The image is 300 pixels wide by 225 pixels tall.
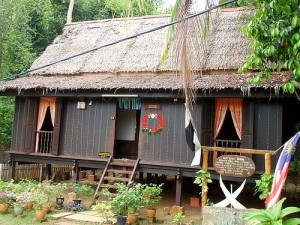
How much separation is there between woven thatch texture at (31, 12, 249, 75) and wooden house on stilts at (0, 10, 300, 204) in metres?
0.04

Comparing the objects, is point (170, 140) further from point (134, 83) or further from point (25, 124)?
point (25, 124)

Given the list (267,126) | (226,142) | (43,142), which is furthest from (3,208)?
(267,126)

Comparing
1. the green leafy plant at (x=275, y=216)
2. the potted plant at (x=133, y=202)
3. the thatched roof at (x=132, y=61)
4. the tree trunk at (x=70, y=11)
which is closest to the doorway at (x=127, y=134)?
the thatched roof at (x=132, y=61)

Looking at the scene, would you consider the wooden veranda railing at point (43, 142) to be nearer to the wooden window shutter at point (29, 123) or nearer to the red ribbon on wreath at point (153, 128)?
the wooden window shutter at point (29, 123)

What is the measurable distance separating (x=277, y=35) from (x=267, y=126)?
12.9 ft

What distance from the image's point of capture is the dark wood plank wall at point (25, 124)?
11258mm

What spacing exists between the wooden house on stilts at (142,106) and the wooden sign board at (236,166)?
5.71 feet

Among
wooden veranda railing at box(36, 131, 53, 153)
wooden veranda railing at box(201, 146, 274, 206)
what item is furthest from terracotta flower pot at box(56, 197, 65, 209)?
wooden veranda railing at box(201, 146, 274, 206)

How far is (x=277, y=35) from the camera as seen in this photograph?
5281 millimetres

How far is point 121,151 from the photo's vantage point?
13.6 meters

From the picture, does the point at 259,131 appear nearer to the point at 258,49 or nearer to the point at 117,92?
the point at 258,49

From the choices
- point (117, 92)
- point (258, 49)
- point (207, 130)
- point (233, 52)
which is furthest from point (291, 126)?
point (258, 49)

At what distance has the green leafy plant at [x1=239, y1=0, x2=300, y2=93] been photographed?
5094mm

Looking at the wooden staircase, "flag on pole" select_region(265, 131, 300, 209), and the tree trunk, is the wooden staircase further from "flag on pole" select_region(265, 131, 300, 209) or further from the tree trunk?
the tree trunk
